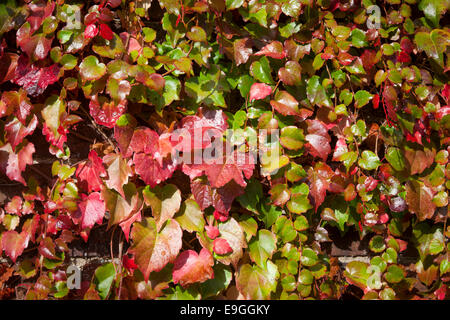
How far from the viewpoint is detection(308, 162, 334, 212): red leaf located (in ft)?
3.76

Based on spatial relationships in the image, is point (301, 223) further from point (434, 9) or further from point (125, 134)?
point (434, 9)

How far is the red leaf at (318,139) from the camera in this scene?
1134 mm

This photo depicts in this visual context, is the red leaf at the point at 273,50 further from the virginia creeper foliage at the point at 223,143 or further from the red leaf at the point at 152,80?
Result: the red leaf at the point at 152,80

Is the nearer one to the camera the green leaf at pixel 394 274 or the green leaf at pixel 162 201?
the green leaf at pixel 162 201

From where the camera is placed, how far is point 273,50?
1.09m

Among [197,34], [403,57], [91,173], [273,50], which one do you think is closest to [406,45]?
[403,57]

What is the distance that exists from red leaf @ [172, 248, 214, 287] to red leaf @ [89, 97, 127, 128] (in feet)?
1.59

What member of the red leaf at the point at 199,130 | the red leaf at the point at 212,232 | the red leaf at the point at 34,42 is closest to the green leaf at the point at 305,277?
the red leaf at the point at 212,232

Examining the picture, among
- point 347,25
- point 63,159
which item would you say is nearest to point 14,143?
point 63,159

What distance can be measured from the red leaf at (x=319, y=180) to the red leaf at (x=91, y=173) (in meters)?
0.69

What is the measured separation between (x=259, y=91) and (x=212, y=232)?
0.48 metres

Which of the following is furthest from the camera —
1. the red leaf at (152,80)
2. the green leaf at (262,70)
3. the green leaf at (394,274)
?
the green leaf at (394,274)

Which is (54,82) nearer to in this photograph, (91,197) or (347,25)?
(91,197)

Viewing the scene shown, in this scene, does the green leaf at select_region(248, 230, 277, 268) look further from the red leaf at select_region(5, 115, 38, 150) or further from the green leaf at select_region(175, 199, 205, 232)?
the red leaf at select_region(5, 115, 38, 150)
